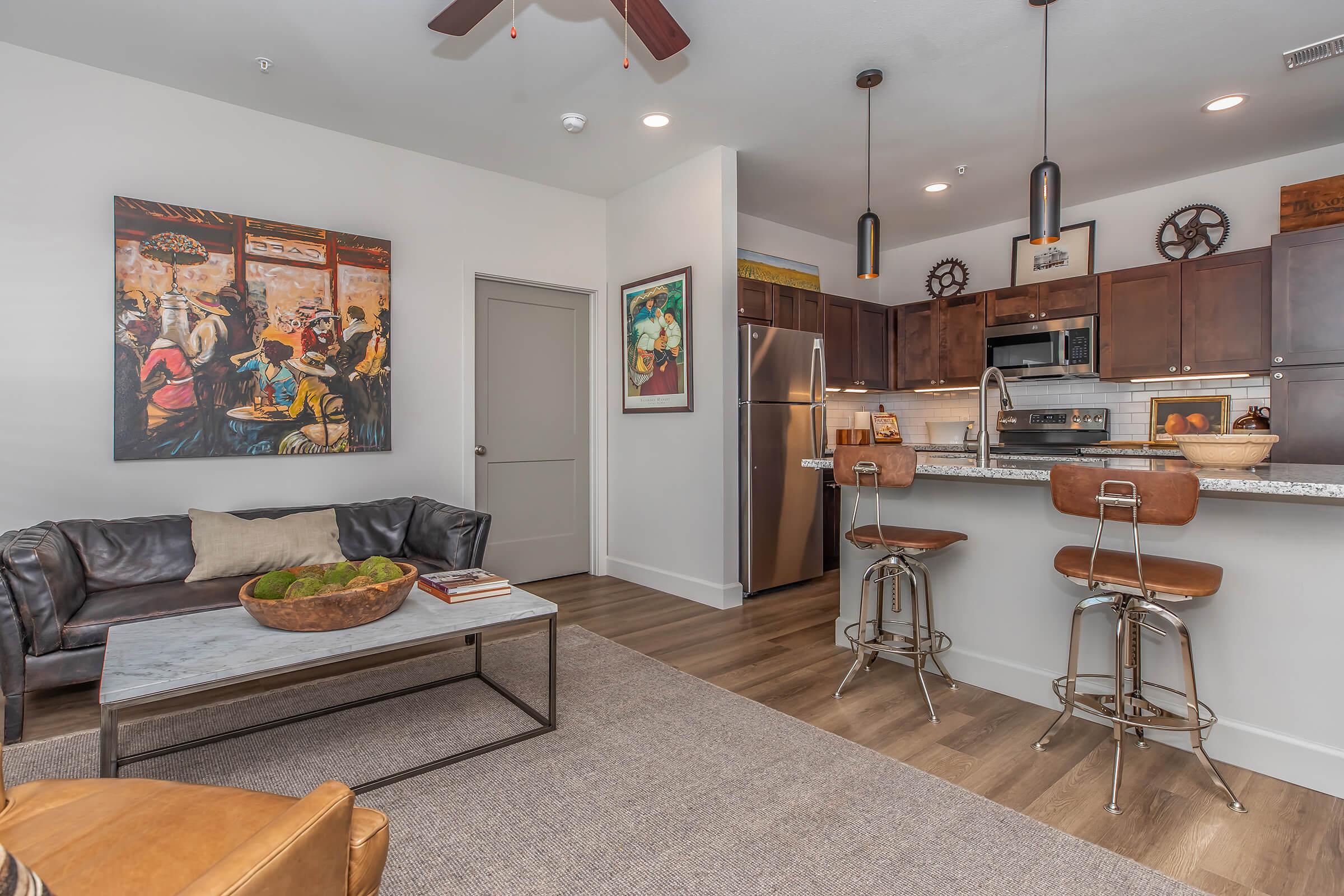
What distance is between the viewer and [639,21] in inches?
85.8

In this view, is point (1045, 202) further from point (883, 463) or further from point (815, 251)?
point (815, 251)

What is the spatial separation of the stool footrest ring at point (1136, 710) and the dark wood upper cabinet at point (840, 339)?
3.32 metres

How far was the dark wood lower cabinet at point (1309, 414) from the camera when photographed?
3650 mm

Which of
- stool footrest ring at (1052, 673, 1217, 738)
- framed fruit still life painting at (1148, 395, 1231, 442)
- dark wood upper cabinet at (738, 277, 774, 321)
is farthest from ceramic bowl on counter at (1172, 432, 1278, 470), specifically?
dark wood upper cabinet at (738, 277, 774, 321)

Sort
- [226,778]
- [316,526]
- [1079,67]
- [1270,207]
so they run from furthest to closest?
[1270,207] → [316,526] → [1079,67] → [226,778]

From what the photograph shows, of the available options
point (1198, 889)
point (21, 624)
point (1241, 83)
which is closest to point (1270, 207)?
point (1241, 83)

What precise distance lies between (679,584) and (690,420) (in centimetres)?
109

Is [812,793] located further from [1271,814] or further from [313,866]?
[313,866]

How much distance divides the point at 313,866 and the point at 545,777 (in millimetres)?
1374

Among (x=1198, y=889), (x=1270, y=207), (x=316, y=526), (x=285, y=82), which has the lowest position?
(x=1198, y=889)

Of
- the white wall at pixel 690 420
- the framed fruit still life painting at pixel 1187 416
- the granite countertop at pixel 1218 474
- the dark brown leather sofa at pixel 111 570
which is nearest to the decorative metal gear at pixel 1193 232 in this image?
the framed fruit still life painting at pixel 1187 416

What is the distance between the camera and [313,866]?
816mm

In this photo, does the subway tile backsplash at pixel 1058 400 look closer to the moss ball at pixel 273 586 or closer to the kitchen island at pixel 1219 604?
the kitchen island at pixel 1219 604

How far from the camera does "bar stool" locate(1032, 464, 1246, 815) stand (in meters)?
1.92
